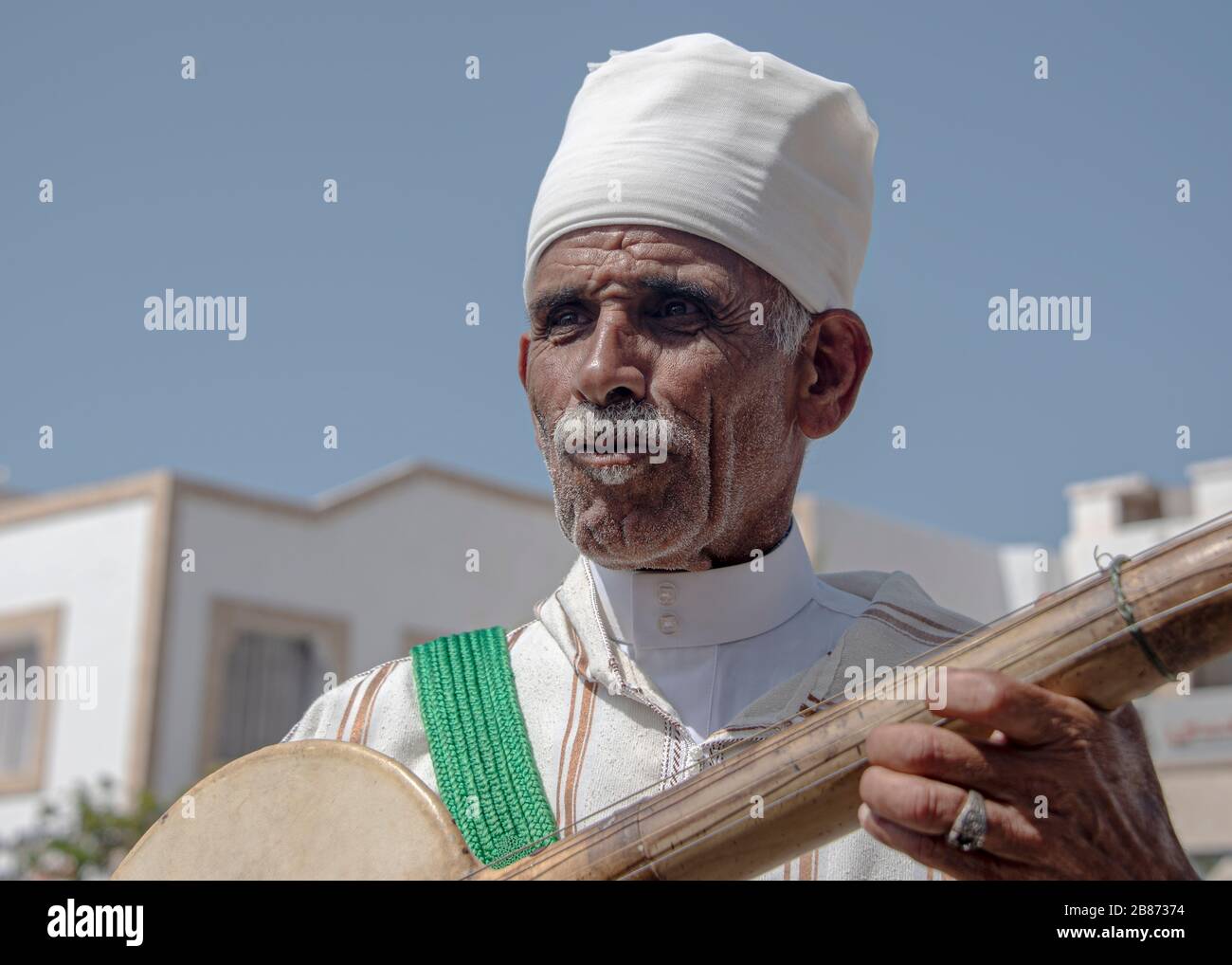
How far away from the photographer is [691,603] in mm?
2662

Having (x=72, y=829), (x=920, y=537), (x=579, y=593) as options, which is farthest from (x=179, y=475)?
(x=579, y=593)

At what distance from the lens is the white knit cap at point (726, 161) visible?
102 inches

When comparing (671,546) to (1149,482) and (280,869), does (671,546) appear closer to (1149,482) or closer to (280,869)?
(280,869)

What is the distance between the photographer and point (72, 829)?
18.3 meters

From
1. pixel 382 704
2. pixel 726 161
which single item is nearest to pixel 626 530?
pixel 382 704

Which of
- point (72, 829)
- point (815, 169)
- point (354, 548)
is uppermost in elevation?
point (354, 548)

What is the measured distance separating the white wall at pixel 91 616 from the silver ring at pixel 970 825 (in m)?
18.7

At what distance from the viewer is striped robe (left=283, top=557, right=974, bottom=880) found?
2.41m

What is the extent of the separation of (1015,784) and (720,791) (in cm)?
34

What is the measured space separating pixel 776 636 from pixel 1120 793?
0.94 metres

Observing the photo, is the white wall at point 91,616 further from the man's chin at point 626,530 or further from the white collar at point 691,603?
the man's chin at point 626,530

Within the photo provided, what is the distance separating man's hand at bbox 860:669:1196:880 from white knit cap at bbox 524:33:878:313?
1.09 metres

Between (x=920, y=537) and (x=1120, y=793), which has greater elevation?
(x=920, y=537)

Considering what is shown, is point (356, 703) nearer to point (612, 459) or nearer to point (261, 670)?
point (612, 459)
